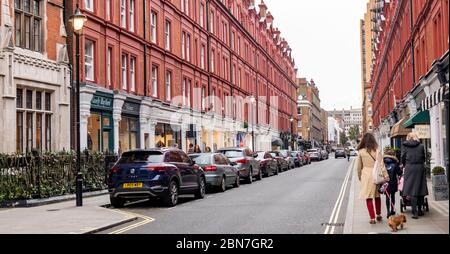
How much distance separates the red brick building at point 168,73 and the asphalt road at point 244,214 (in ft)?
30.9

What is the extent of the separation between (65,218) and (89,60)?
46.9 ft

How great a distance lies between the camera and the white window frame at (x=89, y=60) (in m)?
24.5

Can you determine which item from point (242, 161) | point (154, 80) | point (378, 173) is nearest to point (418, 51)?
point (242, 161)

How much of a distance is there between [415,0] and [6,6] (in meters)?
20.4

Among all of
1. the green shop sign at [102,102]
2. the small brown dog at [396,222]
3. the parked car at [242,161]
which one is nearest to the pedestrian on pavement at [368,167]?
the small brown dog at [396,222]

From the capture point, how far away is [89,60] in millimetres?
24812

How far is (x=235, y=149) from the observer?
25734mm

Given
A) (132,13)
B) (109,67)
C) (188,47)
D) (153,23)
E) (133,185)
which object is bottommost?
(133,185)

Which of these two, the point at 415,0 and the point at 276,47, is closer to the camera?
the point at 415,0

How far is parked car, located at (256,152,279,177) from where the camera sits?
1209 inches

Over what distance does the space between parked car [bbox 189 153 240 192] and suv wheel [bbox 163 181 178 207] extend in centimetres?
400

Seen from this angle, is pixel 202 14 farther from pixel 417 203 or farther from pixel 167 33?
pixel 417 203
